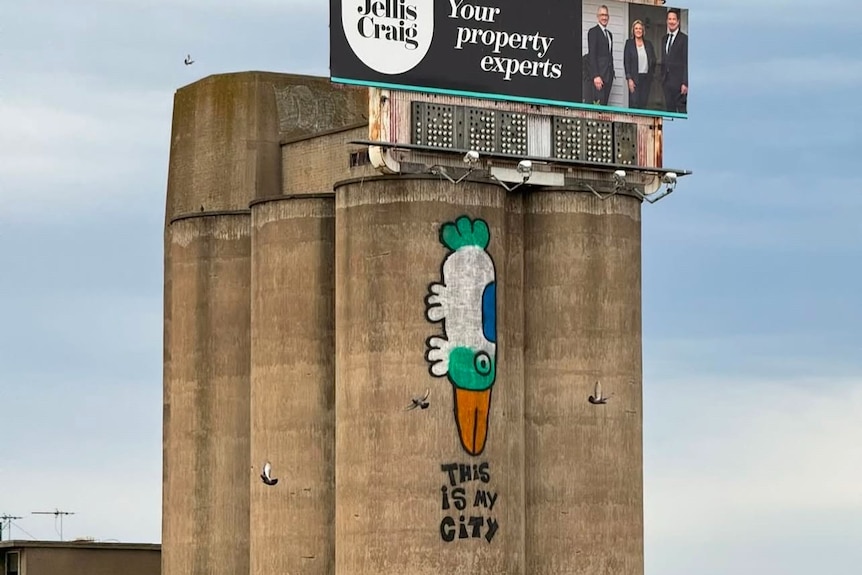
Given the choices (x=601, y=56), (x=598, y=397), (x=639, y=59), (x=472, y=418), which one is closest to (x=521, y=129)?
(x=601, y=56)

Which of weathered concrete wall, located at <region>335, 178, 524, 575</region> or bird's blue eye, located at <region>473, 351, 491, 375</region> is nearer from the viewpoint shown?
weathered concrete wall, located at <region>335, 178, 524, 575</region>

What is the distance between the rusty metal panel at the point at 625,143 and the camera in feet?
278

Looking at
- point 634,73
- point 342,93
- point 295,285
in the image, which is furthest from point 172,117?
point 634,73

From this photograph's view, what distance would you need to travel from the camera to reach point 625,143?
8488cm

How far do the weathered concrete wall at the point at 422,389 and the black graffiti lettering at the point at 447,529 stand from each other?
3 centimetres

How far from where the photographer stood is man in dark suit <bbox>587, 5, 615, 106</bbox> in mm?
84500

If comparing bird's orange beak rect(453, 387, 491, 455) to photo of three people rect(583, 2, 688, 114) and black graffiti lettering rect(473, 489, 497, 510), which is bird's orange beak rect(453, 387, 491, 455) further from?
photo of three people rect(583, 2, 688, 114)

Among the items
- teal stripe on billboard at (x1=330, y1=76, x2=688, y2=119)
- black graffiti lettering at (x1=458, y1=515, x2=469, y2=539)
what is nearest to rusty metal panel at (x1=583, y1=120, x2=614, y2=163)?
teal stripe on billboard at (x1=330, y1=76, x2=688, y2=119)

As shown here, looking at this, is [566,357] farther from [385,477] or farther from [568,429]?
[385,477]

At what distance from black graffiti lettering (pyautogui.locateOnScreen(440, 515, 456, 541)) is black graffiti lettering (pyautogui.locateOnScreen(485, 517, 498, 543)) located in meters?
1.29

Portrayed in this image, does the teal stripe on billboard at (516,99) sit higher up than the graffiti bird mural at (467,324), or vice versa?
the teal stripe on billboard at (516,99)

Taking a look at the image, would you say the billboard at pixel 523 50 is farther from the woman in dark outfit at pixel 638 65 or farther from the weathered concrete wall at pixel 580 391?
the weathered concrete wall at pixel 580 391

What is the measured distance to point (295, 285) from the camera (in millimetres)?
83750

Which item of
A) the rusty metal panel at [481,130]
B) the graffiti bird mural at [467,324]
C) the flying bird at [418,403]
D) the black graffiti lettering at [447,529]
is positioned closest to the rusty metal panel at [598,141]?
the rusty metal panel at [481,130]
